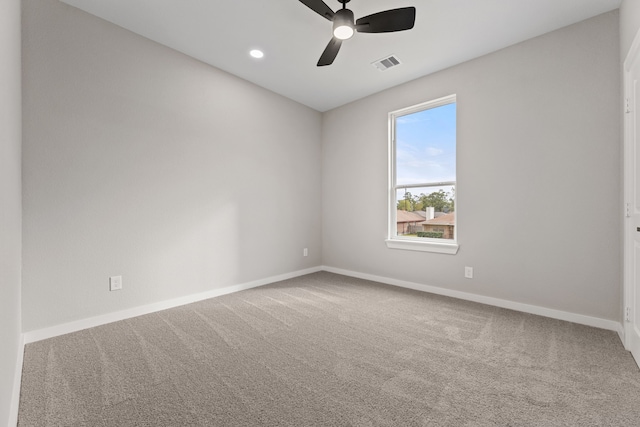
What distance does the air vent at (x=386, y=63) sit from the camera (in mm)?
3152

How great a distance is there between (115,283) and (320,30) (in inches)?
121

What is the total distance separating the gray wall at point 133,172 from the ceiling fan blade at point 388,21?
1.97m

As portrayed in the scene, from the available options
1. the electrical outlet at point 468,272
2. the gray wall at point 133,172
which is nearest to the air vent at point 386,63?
the gray wall at point 133,172

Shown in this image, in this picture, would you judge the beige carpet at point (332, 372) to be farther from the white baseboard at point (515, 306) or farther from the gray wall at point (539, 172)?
the gray wall at point (539, 172)

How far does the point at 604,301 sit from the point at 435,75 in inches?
113

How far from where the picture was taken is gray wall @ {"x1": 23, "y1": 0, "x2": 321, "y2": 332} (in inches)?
88.5

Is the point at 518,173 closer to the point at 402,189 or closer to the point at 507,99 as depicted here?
the point at 507,99

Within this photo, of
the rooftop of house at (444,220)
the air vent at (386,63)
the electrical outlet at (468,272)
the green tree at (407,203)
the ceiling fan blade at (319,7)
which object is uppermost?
the air vent at (386,63)

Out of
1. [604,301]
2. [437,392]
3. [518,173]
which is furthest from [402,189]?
[437,392]

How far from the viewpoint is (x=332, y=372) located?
177cm

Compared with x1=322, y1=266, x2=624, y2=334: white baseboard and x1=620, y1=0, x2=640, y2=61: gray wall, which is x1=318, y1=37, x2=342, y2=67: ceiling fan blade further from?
x1=322, y1=266, x2=624, y2=334: white baseboard

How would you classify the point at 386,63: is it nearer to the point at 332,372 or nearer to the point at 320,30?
the point at 320,30

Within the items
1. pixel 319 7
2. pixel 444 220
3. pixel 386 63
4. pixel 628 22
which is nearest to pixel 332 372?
pixel 444 220

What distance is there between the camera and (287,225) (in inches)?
167
